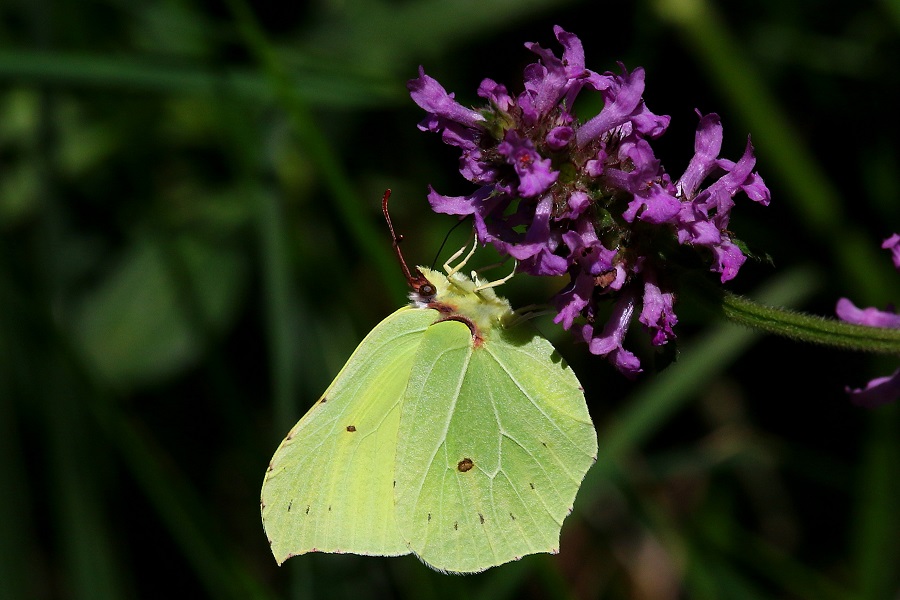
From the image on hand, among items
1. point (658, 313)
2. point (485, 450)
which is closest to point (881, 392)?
point (658, 313)

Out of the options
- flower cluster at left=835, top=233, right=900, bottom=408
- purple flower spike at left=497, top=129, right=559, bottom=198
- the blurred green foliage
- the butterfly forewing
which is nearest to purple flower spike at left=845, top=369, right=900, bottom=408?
flower cluster at left=835, top=233, right=900, bottom=408

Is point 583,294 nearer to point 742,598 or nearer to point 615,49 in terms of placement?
point 742,598

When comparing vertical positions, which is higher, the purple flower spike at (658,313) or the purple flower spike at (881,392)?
the purple flower spike at (658,313)

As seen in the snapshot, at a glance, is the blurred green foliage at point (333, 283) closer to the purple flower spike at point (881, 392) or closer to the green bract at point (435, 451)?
the green bract at point (435, 451)

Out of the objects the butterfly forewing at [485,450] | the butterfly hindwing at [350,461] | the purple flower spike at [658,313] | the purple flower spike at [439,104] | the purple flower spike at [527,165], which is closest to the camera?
the purple flower spike at [527,165]

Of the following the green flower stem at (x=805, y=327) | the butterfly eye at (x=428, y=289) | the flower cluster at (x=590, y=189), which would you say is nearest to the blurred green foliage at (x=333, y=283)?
the butterfly eye at (x=428, y=289)

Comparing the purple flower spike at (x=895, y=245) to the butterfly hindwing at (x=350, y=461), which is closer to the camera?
the purple flower spike at (x=895, y=245)
